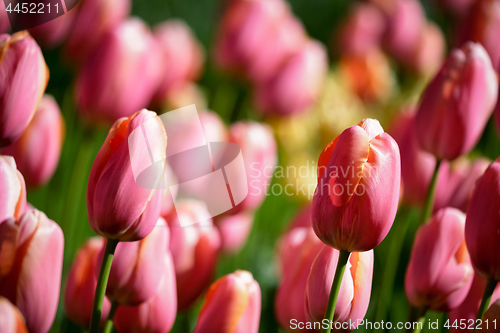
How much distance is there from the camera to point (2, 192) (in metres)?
0.27

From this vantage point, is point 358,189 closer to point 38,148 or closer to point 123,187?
point 123,187

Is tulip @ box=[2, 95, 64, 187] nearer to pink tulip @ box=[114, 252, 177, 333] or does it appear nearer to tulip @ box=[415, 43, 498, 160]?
pink tulip @ box=[114, 252, 177, 333]

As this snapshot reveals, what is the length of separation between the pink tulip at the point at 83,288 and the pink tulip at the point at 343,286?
16 cm

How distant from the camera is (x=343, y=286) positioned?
285mm

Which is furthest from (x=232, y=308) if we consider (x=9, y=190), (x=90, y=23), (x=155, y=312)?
(x=90, y=23)

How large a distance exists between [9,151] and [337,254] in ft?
1.00

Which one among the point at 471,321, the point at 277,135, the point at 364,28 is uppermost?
the point at 471,321

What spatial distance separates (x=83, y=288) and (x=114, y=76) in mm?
256

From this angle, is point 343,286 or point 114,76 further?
point 114,76

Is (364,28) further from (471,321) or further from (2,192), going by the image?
(2,192)

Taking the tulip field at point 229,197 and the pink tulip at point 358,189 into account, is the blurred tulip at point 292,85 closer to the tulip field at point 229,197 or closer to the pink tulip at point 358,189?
the tulip field at point 229,197

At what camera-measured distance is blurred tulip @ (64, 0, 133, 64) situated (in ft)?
2.06

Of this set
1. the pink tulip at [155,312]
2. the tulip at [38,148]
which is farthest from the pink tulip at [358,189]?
the tulip at [38,148]

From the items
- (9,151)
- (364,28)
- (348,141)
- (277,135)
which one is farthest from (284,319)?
(364,28)
